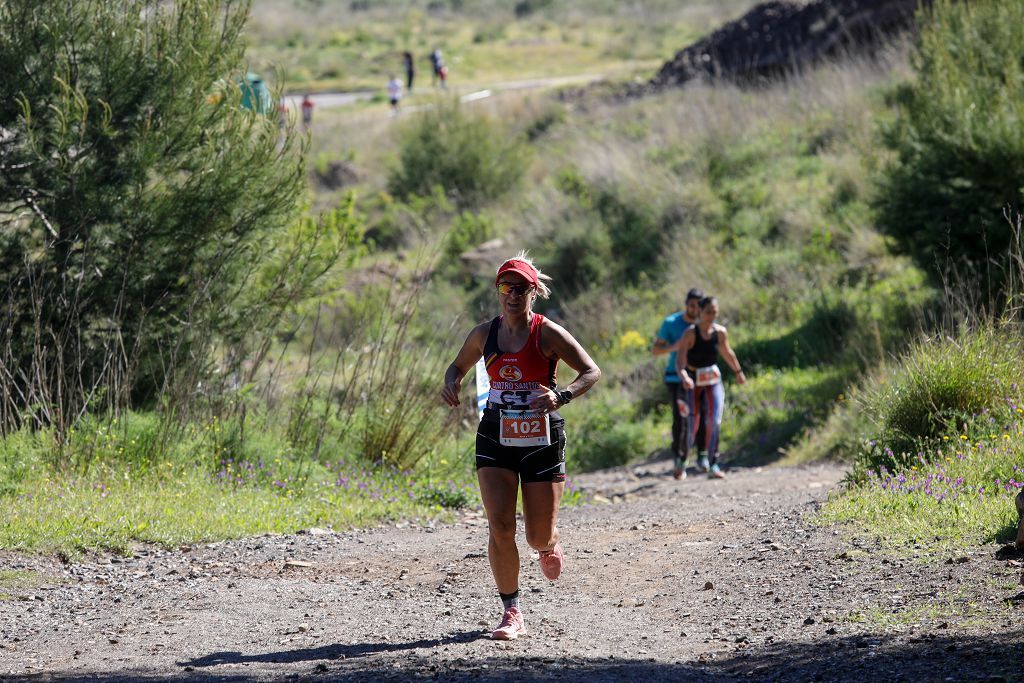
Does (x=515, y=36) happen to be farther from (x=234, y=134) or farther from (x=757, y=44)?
(x=234, y=134)

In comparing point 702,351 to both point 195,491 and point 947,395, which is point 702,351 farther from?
point 195,491

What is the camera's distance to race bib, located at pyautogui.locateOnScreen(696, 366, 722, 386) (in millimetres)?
12180

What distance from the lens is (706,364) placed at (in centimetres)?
1220

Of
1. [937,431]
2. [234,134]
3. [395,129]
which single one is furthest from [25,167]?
[395,129]

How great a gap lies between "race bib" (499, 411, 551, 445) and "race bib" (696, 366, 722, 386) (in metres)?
6.35

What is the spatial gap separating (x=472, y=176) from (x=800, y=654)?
23674 mm

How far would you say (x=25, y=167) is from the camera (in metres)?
11.0

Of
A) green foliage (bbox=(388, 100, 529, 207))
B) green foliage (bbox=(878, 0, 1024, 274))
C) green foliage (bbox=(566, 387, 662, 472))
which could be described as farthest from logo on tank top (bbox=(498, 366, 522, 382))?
green foliage (bbox=(388, 100, 529, 207))

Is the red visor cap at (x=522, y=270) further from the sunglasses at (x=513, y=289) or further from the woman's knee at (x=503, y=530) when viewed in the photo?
the woman's knee at (x=503, y=530)

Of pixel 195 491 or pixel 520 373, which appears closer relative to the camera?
pixel 520 373

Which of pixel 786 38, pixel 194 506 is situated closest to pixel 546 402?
pixel 194 506

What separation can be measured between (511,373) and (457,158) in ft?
75.7

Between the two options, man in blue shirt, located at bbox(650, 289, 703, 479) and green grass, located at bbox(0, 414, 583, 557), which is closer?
green grass, located at bbox(0, 414, 583, 557)

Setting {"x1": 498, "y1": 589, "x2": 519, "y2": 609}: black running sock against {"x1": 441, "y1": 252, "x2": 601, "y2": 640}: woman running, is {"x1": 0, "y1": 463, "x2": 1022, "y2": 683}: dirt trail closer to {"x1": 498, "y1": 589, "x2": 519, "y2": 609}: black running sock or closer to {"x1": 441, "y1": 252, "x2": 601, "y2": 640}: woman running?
{"x1": 498, "y1": 589, "x2": 519, "y2": 609}: black running sock
